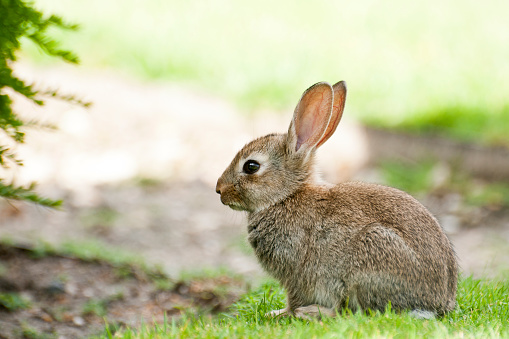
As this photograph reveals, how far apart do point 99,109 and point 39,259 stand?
476 cm

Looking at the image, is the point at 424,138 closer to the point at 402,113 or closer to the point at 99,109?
the point at 402,113

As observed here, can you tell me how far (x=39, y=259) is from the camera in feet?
21.3

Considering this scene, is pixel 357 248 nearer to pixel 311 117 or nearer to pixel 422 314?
pixel 422 314

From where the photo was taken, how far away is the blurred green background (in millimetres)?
10172

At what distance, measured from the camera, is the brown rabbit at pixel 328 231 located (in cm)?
404

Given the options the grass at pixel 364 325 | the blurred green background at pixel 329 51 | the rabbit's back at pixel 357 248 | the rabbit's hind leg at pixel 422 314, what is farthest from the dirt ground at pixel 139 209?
the rabbit's hind leg at pixel 422 314

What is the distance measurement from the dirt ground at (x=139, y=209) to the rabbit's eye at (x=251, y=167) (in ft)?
2.19

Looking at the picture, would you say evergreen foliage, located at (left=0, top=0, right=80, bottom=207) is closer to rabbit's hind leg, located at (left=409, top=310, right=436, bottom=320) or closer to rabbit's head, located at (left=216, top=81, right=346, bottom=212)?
rabbit's head, located at (left=216, top=81, right=346, bottom=212)

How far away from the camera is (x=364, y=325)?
3689 mm

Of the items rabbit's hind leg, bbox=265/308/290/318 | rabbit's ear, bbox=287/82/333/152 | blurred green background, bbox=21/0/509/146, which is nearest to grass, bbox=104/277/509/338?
rabbit's hind leg, bbox=265/308/290/318

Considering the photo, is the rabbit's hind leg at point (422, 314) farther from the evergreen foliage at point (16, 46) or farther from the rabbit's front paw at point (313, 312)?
the evergreen foliage at point (16, 46)

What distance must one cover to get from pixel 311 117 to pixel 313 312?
117 centimetres

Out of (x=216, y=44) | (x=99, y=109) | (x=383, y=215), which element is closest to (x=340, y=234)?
(x=383, y=215)

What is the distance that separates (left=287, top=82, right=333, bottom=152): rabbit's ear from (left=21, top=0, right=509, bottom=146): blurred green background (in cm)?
515
